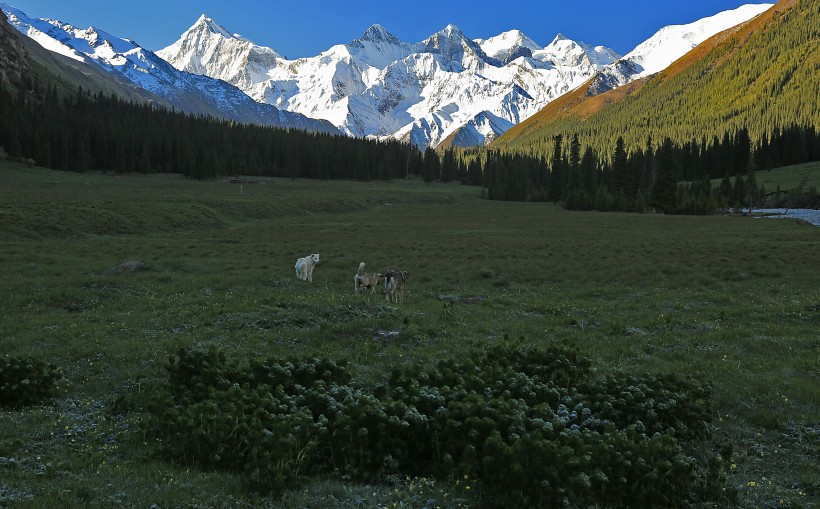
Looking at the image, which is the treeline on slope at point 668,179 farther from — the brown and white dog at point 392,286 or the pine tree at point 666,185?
the brown and white dog at point 392,286

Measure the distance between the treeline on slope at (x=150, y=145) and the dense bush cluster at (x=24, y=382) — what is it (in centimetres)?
13076

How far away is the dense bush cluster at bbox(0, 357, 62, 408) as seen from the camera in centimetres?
1010

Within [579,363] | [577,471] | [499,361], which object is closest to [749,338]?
[579,363]

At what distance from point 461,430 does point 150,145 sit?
158 metres

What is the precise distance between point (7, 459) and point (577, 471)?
7.86 metres

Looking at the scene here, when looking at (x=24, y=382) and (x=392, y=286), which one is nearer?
(x=24, y=382)

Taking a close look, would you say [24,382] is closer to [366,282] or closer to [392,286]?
[392,286]

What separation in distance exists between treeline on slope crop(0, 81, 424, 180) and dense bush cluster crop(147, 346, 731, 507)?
135 metres

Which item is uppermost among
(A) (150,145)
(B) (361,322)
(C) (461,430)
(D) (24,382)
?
(A) (150,145)

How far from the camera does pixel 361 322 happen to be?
17.3 m

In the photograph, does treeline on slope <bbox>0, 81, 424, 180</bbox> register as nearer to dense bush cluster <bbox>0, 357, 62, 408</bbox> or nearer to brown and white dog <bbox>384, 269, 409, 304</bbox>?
brown and white dog <bbox>384, 269, 409, 304</bbox>

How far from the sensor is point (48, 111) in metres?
145

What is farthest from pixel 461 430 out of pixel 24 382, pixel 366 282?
pixel 366 282

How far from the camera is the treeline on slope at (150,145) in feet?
400
